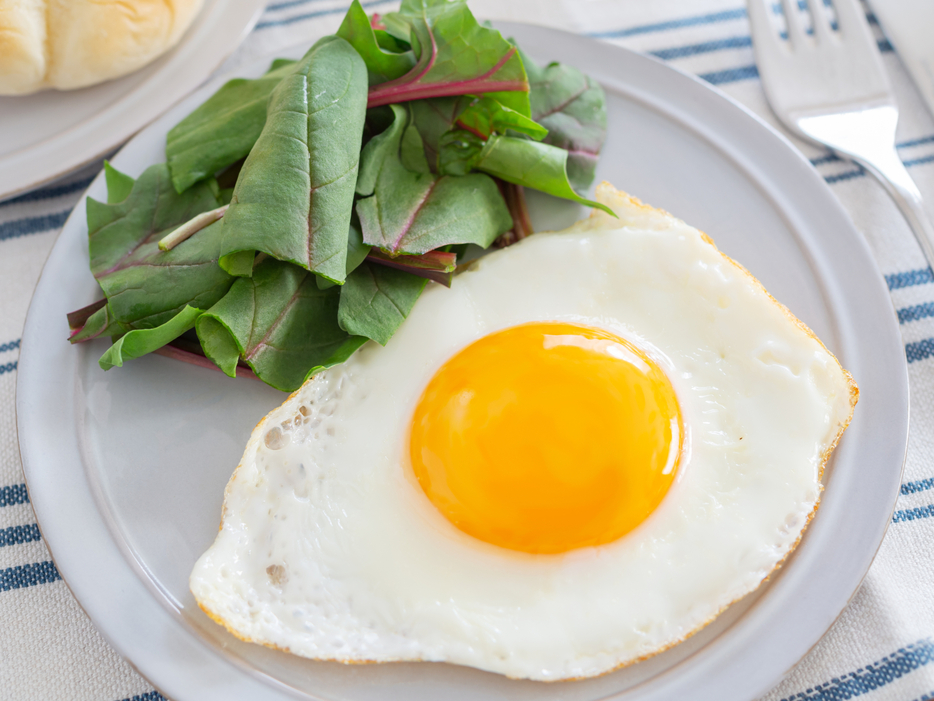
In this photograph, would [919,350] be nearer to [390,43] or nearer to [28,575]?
[390,43]

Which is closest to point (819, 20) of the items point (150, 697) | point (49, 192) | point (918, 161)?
point (918, 161)

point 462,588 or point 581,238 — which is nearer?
point 462,588

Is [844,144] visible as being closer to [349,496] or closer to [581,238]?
[581,238]

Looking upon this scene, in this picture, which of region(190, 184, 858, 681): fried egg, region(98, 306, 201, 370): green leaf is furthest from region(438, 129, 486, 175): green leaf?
region(98, 306, 201, 370): green leaf

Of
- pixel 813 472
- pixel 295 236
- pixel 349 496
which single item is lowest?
pixel 349 496

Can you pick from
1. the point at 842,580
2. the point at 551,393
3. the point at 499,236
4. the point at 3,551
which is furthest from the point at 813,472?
the point at 3,551

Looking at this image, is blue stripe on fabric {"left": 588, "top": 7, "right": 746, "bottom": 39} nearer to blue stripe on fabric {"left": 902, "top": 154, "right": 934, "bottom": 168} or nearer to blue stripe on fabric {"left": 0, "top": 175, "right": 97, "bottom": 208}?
blue stripe on fabric {"left": 902, "top": 154, "right": 934, "bottom": 168}
